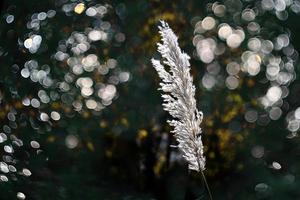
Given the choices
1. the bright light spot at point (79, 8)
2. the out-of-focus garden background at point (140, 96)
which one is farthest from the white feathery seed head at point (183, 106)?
the bright light spot at point (79, 8)

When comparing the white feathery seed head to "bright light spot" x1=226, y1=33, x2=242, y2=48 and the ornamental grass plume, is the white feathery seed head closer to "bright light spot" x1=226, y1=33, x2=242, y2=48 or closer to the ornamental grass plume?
the ornamental grass plume

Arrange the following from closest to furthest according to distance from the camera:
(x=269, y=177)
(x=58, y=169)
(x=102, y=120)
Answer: (x=58, y=169) → (x=269, y=177) → (x=102, y=120)

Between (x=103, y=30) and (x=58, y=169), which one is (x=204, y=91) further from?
(x=58, y=169)

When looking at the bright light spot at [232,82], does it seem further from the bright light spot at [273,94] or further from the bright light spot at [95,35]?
the bright light spot at [95,35]

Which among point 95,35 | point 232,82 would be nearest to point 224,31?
point 232,82

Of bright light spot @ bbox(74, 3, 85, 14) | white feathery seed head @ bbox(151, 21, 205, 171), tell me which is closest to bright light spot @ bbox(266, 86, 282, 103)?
bright light spot @ bbox(74, 3, 85, 14)

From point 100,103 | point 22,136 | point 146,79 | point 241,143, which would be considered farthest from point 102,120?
point 241,143

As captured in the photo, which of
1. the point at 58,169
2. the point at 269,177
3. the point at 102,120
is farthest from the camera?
the point at 102,120

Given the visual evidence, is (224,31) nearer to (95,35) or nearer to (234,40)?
(234,40)
